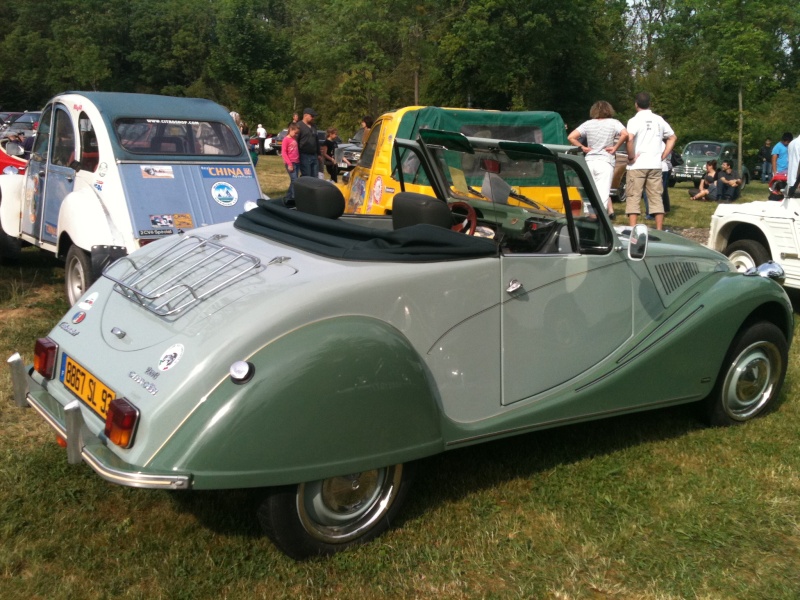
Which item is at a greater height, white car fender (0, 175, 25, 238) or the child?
the child

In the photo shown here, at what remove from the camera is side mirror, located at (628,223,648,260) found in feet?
13.1

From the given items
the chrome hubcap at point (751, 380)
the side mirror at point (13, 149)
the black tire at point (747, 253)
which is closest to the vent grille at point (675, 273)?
the chrome hubcap at point (751, 380)

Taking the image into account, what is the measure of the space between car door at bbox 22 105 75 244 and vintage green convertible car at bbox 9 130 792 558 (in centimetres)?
405

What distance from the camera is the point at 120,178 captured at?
7137 mm

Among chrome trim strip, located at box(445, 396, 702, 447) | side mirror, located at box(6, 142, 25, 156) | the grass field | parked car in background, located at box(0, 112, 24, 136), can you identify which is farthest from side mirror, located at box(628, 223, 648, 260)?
parked car in background, located at box(0, 112, 24, 136)

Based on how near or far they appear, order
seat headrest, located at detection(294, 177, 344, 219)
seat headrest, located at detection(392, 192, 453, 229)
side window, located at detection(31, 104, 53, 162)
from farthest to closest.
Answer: side window, located at detection(31, 104, 53, 162) → seat headrest, located at detection(294, 177, 344, 219) → seat headrest, located at detection(392, 192, 453, 229)

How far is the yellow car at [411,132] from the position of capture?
29.3 feet

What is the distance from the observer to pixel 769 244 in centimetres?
772

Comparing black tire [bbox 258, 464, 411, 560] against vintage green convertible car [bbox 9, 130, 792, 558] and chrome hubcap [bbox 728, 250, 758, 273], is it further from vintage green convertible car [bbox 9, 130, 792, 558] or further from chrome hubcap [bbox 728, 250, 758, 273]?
chrome hubcap [bbox 728, 250, 758, 273]

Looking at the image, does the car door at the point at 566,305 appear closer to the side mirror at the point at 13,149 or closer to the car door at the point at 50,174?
the car door at the point at 50,174

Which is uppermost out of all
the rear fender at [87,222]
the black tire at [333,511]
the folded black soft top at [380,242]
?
the folded black soft top at [380,242]

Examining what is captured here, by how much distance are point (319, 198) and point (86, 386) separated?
59.7 inches

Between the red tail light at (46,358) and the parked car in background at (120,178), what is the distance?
9.67ft

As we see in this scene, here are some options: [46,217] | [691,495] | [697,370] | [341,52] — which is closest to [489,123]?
[46,217]
